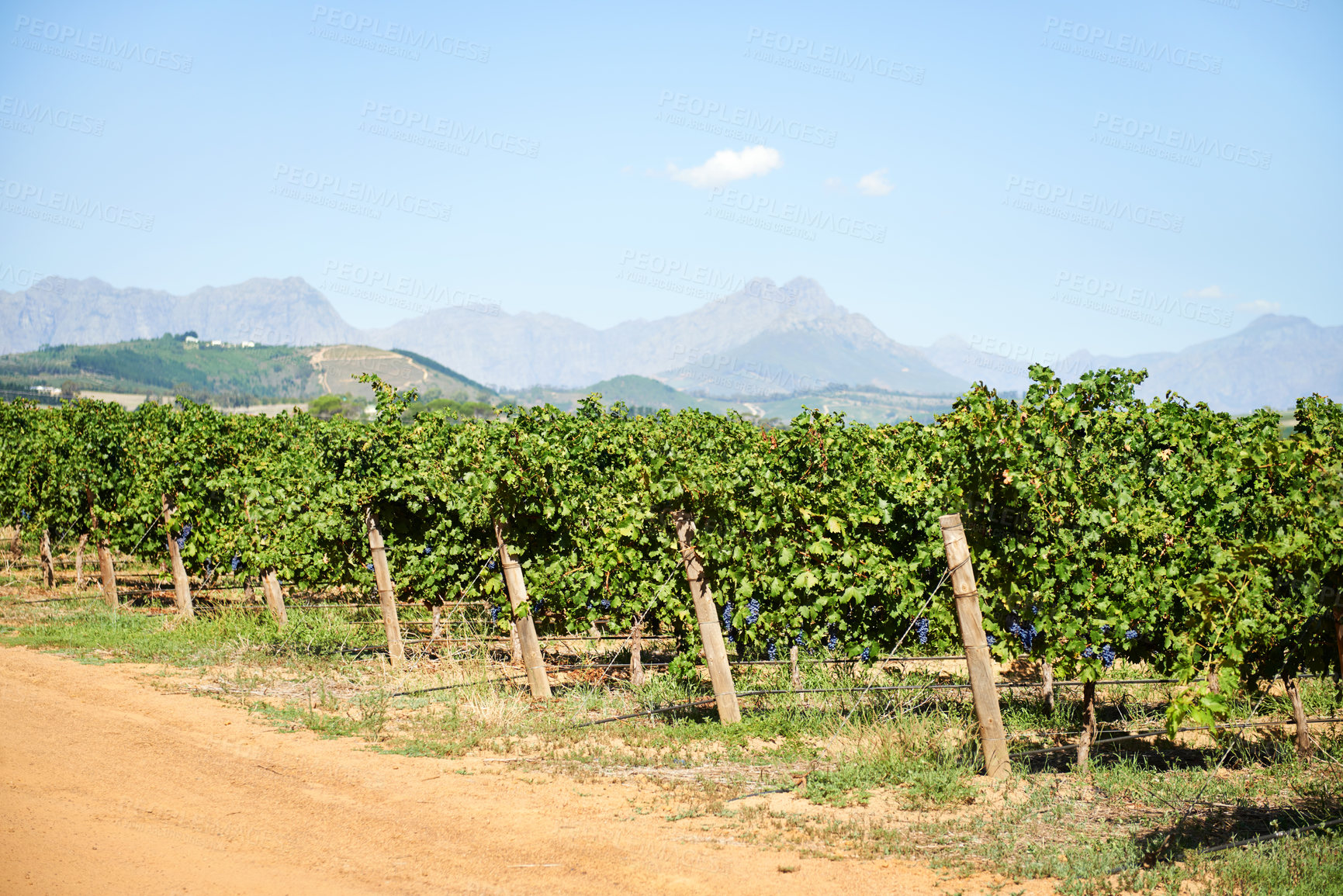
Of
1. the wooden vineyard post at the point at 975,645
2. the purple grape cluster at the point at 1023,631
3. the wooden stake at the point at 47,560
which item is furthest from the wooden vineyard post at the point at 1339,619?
the wooden stake at the point at 47,560

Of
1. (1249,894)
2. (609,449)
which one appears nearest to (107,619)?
(609,449)

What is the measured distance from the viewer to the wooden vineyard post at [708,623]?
8172 mm

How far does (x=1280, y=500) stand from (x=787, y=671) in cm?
510

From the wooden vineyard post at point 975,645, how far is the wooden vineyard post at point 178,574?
1172 cm

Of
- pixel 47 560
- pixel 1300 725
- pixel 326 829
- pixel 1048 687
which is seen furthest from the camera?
pixel 47 560

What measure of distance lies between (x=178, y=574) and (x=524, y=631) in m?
7.57

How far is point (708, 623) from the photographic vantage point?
8.23 metres

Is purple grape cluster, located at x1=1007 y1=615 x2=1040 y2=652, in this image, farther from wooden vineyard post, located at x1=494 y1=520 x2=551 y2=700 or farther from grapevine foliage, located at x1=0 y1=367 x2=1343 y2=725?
wooden vineyard post, located at x1=494 y1=520 x2=551 y2=700

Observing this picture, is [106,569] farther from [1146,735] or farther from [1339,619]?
[1339,619]

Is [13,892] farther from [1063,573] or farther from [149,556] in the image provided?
[149,556]

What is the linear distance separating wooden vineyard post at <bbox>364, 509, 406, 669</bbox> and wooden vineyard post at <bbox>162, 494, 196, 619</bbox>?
15.7ft

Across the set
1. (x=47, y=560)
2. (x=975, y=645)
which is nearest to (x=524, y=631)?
(x=975, y=645)

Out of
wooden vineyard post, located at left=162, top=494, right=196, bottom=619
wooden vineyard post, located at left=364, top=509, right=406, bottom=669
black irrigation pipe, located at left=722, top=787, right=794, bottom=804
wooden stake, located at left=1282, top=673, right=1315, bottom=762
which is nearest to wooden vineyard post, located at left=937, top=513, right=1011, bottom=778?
black irrigation pipe, located at left=722, top=787, right=794, bottom=804

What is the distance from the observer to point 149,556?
16094 millimetres
